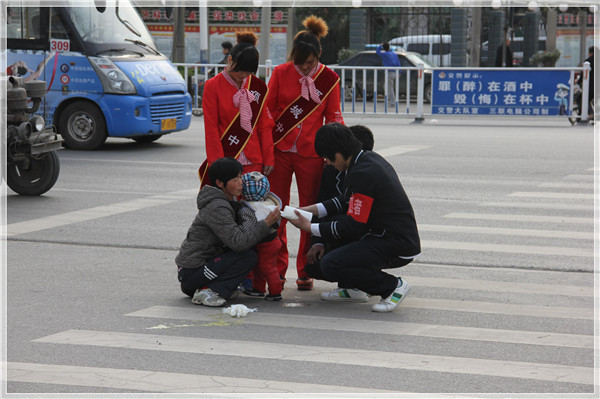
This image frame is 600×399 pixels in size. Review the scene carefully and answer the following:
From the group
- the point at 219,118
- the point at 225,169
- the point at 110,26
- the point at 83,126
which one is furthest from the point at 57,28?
the point at 225,169

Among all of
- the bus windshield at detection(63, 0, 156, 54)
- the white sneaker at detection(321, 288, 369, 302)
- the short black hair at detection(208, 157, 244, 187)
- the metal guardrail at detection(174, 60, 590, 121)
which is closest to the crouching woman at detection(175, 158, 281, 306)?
the short black hair at detection(208, 157, 244, 187)

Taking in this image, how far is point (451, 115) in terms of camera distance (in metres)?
19.2

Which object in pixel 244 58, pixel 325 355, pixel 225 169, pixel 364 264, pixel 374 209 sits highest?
pixel 244 58

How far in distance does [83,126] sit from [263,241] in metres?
9.09

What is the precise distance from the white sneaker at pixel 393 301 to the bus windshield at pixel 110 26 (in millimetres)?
9500

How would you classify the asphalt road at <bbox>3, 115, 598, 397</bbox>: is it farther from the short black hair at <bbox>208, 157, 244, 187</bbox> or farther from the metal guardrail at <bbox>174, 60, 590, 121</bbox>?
the metal guardrail at <bbox>174, 60, 590, 121</bbox>

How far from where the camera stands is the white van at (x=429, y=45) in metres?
33.1

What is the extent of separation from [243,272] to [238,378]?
4.82 ft

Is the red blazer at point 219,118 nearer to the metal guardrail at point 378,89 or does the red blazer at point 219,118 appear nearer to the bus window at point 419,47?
the metal guardrail at point 378,89

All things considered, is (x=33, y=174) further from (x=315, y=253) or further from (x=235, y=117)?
(x=315, y=253)

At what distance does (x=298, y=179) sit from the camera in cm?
650

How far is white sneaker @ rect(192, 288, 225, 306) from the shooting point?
593 cm

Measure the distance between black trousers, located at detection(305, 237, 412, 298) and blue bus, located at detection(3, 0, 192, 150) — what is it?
879cm

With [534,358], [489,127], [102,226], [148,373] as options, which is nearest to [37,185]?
[102,226]
